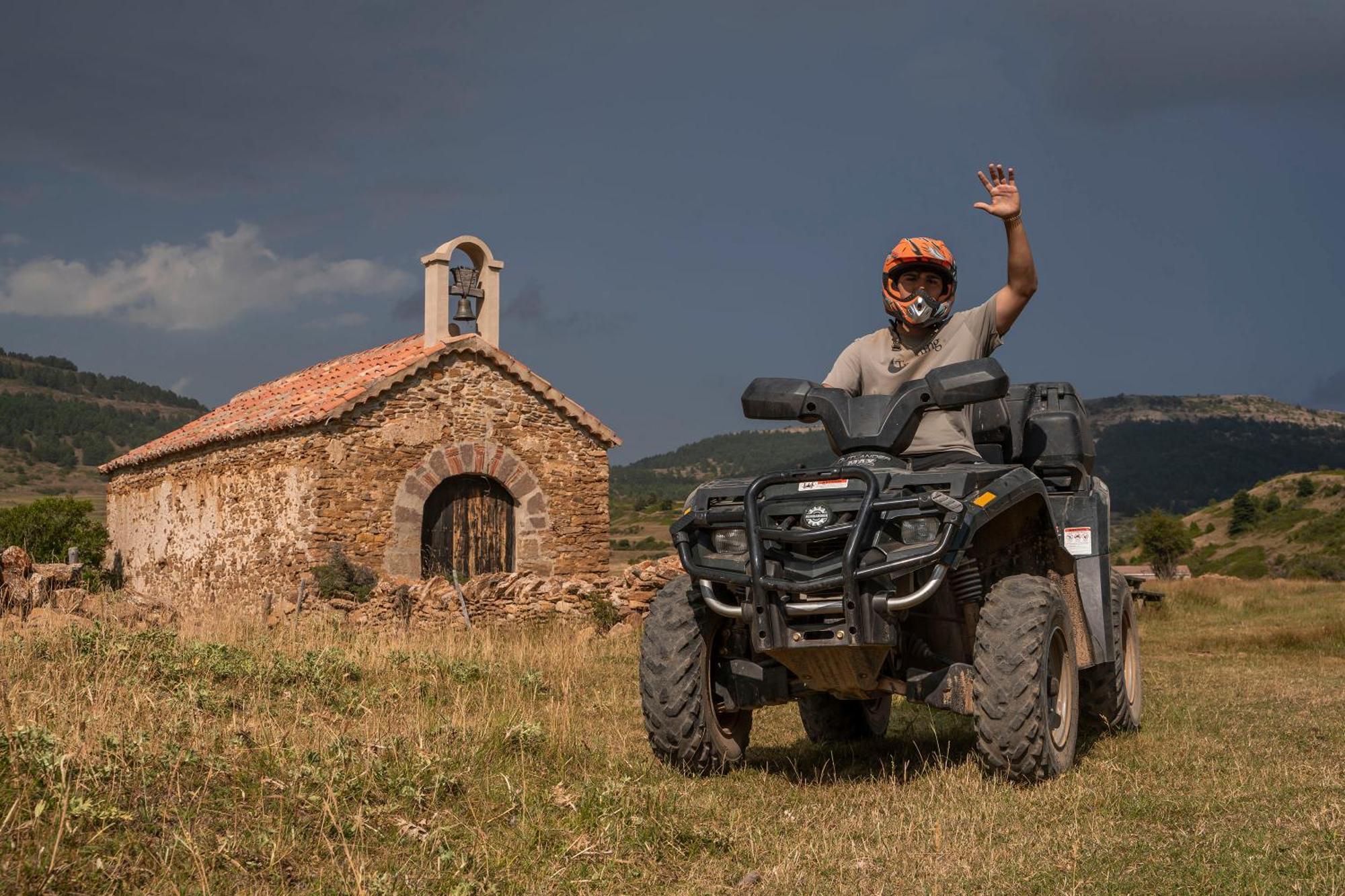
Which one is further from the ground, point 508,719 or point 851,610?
point 851,610

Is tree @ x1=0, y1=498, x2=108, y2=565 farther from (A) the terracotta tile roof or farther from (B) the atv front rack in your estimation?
(B) the atv front rack

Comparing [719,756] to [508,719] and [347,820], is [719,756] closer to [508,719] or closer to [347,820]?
[508,719]

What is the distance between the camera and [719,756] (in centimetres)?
606

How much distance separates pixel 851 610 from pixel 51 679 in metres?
4.61

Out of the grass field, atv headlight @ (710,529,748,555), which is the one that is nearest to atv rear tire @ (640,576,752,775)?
the grass field

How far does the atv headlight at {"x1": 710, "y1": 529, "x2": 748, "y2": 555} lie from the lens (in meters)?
5.65

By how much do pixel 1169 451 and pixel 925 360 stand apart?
103 m

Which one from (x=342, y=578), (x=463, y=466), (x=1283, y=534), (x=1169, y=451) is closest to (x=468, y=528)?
(x=463, y=466)

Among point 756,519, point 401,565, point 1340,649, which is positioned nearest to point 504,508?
point 401,565

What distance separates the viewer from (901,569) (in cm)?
505

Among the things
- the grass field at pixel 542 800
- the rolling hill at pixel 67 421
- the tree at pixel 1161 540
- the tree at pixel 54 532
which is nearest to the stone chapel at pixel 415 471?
the tree at pixel 54 532

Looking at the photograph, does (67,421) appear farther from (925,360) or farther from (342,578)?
(925,360)

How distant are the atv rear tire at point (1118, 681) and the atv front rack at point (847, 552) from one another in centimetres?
254

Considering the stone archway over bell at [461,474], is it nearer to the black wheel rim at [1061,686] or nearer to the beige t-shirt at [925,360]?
the beige t-shirt at [925,360]
